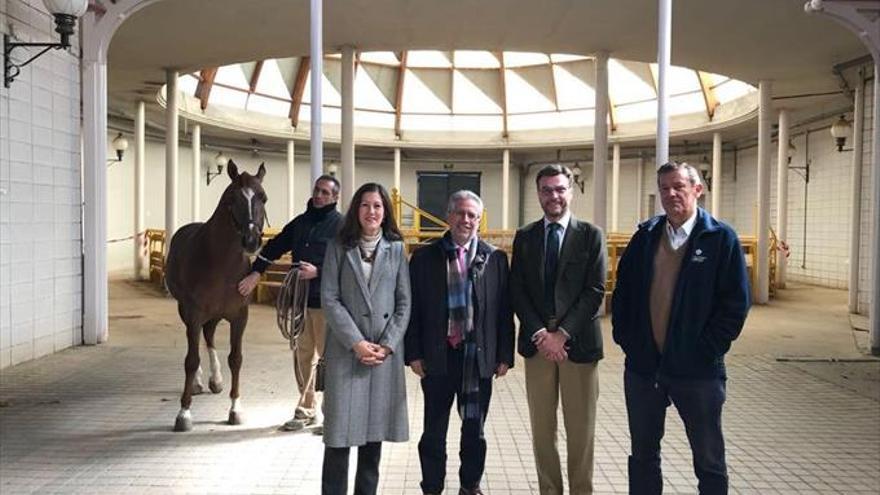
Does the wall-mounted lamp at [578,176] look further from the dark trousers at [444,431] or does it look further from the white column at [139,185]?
the dark trousers at [444,431]

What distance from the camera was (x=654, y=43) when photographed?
10.3 metres

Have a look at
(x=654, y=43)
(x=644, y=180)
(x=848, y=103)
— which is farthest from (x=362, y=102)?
(x=848, y=103)

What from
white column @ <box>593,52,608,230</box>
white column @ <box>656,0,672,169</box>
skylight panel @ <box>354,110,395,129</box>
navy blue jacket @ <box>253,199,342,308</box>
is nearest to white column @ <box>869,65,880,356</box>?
white column @ <box>593,52,608,230</box>

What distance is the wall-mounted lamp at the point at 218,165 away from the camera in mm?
17000

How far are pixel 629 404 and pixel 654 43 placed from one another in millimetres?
8519

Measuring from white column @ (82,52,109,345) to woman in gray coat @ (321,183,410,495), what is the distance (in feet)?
18.1

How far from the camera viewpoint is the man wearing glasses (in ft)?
13.8

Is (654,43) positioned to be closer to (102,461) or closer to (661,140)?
(661,140)

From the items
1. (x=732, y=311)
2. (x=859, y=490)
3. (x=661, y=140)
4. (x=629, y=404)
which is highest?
(x=661, y=140)

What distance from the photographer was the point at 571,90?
1855 centimetres

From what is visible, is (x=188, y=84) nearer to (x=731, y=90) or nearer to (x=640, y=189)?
(x=731, y=90)

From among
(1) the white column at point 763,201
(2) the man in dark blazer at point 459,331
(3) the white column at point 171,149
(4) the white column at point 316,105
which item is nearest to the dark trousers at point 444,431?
(2) the man in dark blazer at point 459,331

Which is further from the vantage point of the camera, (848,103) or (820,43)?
(848,103)

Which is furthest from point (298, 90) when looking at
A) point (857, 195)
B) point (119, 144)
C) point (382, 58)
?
point (857, 195)
